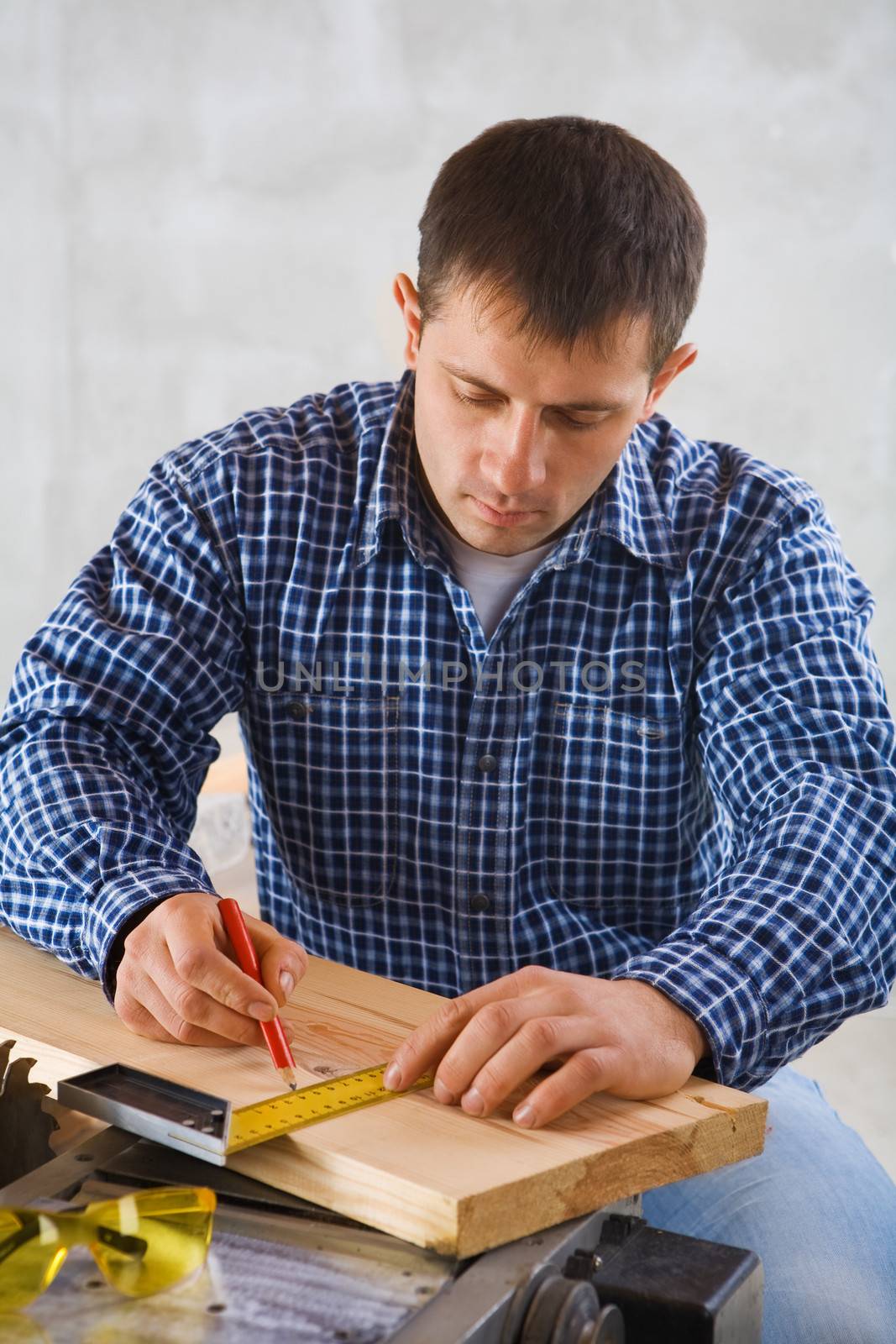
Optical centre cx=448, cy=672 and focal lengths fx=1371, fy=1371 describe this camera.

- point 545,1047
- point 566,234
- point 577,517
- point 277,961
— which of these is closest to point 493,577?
point 577,517

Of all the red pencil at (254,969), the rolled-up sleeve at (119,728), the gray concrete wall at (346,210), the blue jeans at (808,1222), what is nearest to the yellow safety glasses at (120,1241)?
the red pencil at (254,969)

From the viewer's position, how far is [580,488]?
5.12 ft

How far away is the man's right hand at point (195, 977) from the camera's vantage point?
1197mm

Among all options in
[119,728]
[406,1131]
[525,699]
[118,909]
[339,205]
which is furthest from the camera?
[339,205]

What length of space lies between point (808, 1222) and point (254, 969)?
0.68 m

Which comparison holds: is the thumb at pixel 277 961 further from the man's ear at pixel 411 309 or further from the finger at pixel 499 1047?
the man's ear at pixel 411 309

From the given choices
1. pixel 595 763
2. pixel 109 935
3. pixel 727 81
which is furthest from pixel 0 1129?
pixel 727 81

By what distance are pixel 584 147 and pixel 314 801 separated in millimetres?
853

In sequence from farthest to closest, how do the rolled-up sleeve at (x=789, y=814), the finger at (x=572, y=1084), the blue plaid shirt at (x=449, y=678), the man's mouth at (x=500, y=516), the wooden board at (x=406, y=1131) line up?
the blue plaid shirt at (x=449, y=678), the man's mouth at (x=500, y=516), the rolled-up sleeve at (x=789, y=814), the finger at (x=572, y=1084), the wooden board at (x=406, y=1131)

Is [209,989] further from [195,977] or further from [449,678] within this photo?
[449,678]

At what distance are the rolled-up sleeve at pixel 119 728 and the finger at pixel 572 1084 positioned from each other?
438 millimetres

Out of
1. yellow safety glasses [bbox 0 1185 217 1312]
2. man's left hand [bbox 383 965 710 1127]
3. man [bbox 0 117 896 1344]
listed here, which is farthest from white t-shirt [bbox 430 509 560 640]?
yellow safety glasses [bbox 0 1185 217 1312]

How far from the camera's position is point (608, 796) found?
1747mm

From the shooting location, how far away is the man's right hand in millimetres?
1197
